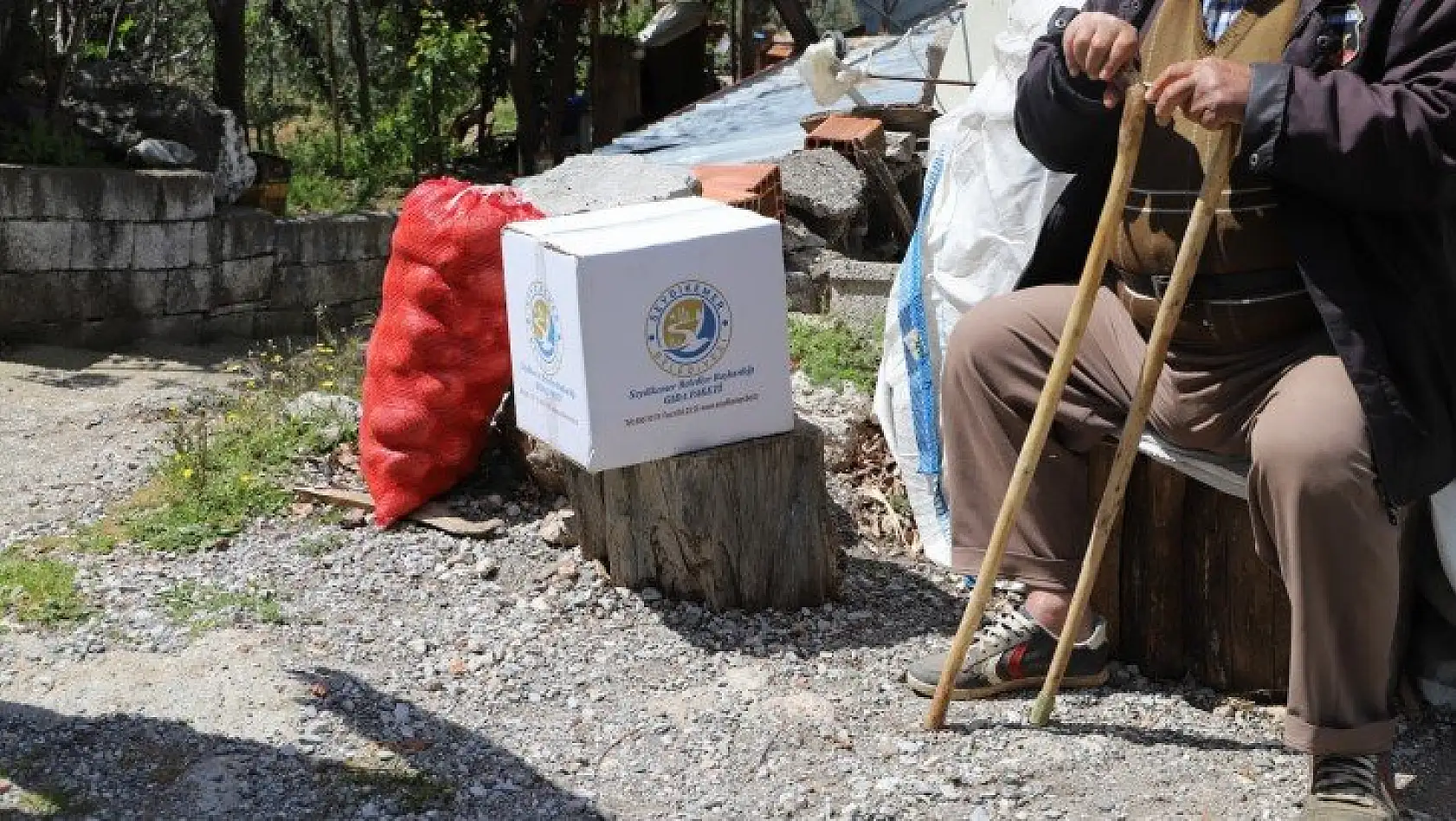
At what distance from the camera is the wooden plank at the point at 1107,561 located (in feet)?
12.8

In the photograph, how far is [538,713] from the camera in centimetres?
389

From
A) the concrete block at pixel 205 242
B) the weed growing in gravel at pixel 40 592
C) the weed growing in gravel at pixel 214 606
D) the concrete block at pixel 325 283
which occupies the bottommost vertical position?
the weed growing in gravel at pixel 214 606

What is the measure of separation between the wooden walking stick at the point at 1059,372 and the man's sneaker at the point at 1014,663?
0.67ft

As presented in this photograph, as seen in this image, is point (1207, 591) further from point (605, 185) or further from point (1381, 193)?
point (605, 185)

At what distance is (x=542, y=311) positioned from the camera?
425 cm

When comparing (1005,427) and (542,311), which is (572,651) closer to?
(542,311)

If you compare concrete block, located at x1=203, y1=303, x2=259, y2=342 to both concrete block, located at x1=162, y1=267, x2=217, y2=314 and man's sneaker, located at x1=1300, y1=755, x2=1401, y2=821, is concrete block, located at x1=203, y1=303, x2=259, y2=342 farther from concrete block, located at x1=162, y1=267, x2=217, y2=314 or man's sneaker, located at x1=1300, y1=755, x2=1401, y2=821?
man's sneaker, located at x1=1300, y1=755, x2=1401, y2=821

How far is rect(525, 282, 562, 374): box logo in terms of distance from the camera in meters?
4.18

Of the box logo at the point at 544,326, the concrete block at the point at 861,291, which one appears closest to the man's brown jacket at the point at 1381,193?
the box logo at the point at 544,326

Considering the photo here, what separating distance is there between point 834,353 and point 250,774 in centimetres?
261

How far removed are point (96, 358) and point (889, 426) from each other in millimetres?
4203

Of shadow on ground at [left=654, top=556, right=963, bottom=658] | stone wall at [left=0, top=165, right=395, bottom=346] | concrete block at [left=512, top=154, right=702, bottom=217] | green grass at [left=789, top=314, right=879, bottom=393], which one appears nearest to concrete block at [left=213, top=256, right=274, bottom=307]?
stone wall at [left=0, top=165, right=395, bottom=346]

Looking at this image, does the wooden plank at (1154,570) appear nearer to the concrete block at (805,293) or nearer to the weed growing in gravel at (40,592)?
the weed growing in gravel at (40,592)

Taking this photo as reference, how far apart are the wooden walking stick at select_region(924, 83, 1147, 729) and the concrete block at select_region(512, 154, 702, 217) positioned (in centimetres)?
248
